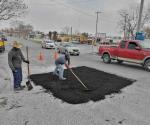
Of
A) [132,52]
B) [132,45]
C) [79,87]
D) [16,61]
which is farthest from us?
[132,45]

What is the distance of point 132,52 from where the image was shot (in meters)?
13.5

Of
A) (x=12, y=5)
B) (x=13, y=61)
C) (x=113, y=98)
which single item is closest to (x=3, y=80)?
(x=13, y=61)

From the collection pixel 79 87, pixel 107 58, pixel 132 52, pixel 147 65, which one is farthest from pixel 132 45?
pixel 79 87

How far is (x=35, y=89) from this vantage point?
24.6 feet

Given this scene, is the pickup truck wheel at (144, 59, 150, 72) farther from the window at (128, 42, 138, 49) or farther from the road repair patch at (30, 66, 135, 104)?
the road repair patch at (30, 66, 135, 104)

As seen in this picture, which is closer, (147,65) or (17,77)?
(17,77)

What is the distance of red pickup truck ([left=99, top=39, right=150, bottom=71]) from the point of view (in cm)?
1285

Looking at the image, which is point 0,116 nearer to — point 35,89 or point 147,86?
point 35,89

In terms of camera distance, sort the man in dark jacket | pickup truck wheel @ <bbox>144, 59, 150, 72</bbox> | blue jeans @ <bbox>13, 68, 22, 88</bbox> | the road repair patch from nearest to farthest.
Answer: the road repair patch, the man in dark jacket, blue jeans @ <bbox>13, 68, 22, 88</bbox>, pickup truck wheel @ <bbox>144, 59, 150, 72</bbox>

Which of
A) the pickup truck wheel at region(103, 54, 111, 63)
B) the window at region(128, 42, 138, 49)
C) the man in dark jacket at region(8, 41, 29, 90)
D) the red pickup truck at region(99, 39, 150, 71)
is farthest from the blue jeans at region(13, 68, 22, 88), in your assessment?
the pickup truck wheel at region(103, 54, 111, 63)

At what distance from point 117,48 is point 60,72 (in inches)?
279

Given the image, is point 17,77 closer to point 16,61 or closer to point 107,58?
point 16,61

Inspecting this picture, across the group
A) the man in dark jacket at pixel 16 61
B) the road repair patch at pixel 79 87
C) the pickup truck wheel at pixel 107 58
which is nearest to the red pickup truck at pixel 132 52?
the pickup truck wheel at pixel 107 58

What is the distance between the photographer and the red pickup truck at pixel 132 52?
506 inches
